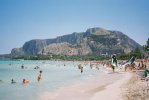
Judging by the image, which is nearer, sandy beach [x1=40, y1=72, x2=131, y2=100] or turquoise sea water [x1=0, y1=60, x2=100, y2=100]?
sandy beach [x1=40, y1=72, x2=131, y2=100]

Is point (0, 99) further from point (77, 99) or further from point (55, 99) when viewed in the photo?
point (77, 99)

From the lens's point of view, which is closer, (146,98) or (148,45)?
(146,98)

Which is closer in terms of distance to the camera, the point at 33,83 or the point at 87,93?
the point at 87,93

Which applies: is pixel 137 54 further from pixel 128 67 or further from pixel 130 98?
pixel 130 98

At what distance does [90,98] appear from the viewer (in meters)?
16.5

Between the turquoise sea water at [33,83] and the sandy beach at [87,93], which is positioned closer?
the sandy beach at [87,93]

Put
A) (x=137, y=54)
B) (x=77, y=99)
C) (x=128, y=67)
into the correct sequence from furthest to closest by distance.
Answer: (x=137, y=54), (x=128, y=67), (x=77, y=99)

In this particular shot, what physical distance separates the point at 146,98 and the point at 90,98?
3.63 meters

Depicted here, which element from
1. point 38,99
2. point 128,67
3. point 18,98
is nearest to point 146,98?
point 38,99

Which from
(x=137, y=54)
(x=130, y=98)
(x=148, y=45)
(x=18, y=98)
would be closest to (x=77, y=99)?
(x=130, y=98)

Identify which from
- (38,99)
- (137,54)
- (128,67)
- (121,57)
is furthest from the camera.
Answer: (121,57)

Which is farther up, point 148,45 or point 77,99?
point 148,45

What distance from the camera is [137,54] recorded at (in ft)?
409

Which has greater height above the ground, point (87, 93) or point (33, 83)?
point (87, 93)
